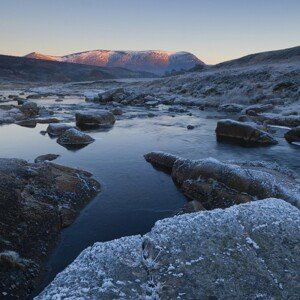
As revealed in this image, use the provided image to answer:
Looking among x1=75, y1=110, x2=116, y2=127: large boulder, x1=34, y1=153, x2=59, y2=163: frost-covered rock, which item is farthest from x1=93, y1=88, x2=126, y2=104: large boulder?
x1=34, y1=153, x2=59, y2=163: frost-covered rock

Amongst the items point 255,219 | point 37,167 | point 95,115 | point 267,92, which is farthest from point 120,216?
point 267,92

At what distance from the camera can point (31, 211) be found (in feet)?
31.1

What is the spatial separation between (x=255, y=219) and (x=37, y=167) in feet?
26.0

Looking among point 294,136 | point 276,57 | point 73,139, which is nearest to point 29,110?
point 73,139

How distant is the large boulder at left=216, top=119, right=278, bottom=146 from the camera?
837 inches

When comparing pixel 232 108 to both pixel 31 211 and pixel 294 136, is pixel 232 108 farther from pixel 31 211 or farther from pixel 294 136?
pixel 31 211

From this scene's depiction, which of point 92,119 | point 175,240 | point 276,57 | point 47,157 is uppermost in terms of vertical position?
point 276,57

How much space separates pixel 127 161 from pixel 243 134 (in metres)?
8.62

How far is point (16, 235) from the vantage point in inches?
332

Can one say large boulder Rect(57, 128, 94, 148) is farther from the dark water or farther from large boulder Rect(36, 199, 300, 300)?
large boulder Rect(36, 199, 300, 300)

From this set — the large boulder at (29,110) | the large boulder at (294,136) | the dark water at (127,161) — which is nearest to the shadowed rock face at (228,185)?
the dark water at (127,161)

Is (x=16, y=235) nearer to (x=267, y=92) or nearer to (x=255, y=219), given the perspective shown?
(x=255, y=219)

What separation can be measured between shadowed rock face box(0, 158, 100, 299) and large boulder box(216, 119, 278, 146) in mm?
11903

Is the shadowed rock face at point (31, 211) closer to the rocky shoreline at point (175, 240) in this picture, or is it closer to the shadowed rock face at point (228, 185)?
the rocky shoreline at point (175, 240)
